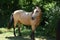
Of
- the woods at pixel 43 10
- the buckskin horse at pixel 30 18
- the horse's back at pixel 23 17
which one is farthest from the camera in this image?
the horse's back at pixel 23 17

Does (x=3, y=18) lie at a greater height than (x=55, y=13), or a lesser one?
lesser

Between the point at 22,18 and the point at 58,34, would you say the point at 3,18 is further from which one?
the point at 58,34

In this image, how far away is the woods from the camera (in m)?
5.60

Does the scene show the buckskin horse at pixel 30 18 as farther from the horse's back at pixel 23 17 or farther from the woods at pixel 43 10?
the woods at pixel 43 10

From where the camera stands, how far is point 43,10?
24.8 feet

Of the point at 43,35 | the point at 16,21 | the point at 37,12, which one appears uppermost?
the point at 37,12

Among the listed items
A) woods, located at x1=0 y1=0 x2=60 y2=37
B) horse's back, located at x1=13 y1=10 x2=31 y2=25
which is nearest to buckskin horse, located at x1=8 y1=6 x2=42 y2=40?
horse's back, located at x1=13 y1=10 x2=31 y2=25

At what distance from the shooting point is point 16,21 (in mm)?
6469

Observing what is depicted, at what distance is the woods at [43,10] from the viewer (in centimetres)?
560

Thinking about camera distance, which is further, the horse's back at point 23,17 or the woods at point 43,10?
the horse's back at point 23,17

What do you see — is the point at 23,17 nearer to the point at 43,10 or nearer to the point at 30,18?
the point at 30,18

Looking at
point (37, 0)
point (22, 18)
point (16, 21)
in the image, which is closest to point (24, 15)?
point (22, 18)

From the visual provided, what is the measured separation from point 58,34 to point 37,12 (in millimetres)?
4385

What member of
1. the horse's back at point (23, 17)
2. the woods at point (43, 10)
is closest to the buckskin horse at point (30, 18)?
the horse's back at point (23, 17)
